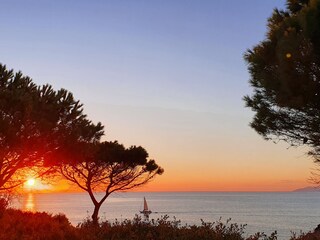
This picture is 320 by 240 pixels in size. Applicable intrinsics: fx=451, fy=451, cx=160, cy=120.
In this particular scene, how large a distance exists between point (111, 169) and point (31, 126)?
47.9 feet

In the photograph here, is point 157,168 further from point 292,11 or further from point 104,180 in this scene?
point 292,11

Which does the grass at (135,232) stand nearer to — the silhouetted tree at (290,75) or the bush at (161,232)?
the bush at (161,232)

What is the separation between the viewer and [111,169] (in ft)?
110

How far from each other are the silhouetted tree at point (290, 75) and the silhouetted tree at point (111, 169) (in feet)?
61.2

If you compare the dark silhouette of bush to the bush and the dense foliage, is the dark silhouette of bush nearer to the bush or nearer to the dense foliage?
the dense foliage

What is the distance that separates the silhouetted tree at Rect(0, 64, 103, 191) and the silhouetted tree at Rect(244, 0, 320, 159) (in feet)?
30.1

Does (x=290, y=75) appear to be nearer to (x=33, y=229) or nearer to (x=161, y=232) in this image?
(x=161, y=232)

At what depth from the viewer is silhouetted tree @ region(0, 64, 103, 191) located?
18469mm

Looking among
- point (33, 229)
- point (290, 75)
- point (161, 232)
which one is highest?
point (290, 75)

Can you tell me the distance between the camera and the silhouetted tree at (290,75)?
12188 millimetres

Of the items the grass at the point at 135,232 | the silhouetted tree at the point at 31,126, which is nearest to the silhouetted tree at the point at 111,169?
the silhouetted tree at the point at 31,126

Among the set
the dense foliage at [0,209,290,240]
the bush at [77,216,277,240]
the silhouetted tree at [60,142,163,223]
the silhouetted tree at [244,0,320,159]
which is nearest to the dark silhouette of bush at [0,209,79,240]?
the dense foliage at [0,209,290,240]

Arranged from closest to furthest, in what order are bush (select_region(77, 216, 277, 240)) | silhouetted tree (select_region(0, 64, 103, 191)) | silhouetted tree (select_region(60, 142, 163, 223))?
1. bush (select_region(77, 216, 277, 240))
2. silhouetted tree (select_region(0, 64, 103, 191))
3. silhouetted tree (select_region(60, 142, 163, 223))

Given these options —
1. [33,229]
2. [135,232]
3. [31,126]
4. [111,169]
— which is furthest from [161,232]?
[111,169]
